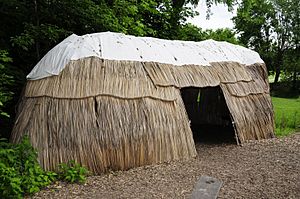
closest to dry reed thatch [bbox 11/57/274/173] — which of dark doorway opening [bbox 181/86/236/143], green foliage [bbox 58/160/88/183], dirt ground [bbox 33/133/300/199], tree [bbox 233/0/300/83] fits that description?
green foliage [bbox 58/160/88/183]

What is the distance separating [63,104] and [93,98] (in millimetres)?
564

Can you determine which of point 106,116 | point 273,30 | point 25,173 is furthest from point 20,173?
point 273,30

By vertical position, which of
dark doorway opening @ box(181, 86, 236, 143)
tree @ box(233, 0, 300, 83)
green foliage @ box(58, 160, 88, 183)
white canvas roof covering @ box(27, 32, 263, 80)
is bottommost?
green foliage @ box(58, 160, 88, 183)

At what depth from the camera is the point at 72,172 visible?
17.6ft

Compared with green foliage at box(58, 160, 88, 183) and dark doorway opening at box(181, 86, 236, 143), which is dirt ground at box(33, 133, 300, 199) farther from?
dark doorway opening at box(181, 86, 236, 143)

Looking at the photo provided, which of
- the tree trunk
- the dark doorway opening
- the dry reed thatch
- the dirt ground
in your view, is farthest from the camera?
the tree trunk

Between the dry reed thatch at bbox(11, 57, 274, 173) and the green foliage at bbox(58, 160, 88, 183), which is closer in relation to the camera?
the green foliage at bbox(58, 160, 88, 183)

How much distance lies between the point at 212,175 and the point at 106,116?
225 cm

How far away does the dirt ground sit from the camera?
485 centimetres

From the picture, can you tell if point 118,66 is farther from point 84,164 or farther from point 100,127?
point 84,164

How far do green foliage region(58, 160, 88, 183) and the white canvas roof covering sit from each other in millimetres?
1792

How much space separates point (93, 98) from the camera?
5.80m

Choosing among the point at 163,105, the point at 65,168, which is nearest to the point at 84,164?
the point at 65,168

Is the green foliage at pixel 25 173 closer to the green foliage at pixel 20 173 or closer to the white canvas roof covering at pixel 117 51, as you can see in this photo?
the green foliage at pixel 20 173
